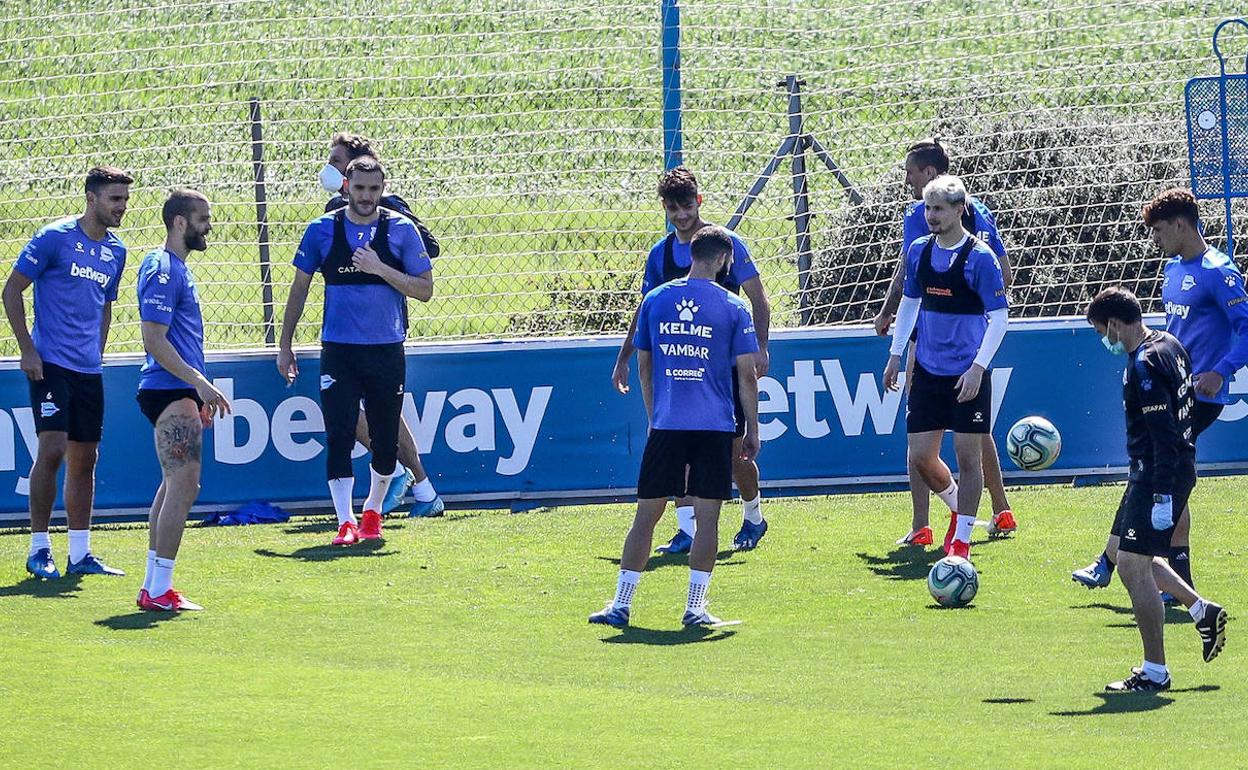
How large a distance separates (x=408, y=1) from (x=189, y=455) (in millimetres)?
9597

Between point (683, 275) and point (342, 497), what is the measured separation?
2732 millimetres

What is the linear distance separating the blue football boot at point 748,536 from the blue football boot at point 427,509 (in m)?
2.43

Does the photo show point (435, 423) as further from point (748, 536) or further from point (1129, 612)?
point (1129, 612)

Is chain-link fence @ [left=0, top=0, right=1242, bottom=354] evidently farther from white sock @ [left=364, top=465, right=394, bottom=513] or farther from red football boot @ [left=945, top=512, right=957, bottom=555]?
red football boot @ [left=945, top=512, right=957, bottom=555]

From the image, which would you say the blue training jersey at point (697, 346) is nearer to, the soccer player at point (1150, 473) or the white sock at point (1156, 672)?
the soccer player at point (1150, 473)

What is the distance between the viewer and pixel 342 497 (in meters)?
12.0

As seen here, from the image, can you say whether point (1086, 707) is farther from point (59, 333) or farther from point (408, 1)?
point (408, 1)

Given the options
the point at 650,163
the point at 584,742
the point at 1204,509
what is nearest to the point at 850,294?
the point at 650,163

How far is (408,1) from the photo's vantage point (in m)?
18.3

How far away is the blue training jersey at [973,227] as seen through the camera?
36.8 ft

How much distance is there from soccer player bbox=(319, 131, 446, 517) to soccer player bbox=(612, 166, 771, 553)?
202cm

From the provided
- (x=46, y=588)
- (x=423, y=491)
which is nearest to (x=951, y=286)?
(x=423, y=491)

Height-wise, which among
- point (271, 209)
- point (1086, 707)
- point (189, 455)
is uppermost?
point (271, 209)

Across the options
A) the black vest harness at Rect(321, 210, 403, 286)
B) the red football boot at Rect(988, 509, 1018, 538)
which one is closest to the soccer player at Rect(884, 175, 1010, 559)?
the red football boot at Rect(988, 509, 1018, 538)
